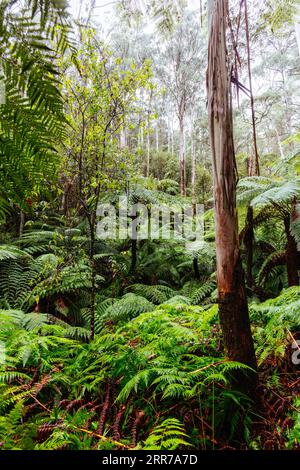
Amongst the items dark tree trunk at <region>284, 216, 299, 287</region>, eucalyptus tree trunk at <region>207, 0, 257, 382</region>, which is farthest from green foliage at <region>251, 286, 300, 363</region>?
dark tree trunk at <region>284, 216, 299, 287</region>

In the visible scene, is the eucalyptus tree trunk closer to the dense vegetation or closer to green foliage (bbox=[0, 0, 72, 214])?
the dense vegetation

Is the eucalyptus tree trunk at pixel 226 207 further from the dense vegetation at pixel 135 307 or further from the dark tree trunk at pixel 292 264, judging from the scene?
the dark tree trunk at pixel 292 264

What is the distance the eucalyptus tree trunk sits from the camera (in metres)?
1.34

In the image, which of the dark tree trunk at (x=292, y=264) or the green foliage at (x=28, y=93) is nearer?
the green foliage at (x=28, y=93)

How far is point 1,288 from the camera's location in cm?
378

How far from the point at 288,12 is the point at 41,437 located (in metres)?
5.09

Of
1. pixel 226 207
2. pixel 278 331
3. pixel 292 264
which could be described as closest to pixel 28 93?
pixel 226 207

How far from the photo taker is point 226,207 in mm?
1361

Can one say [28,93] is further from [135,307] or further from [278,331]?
[135,307]

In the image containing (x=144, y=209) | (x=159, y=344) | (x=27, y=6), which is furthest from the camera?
(x=144, y=209)

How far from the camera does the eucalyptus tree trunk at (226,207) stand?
1345mm

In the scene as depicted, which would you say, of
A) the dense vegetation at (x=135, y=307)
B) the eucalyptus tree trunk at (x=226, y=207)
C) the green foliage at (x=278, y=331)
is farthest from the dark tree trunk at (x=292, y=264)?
the eucalyptus tree trunk at (x=226, y=207)
